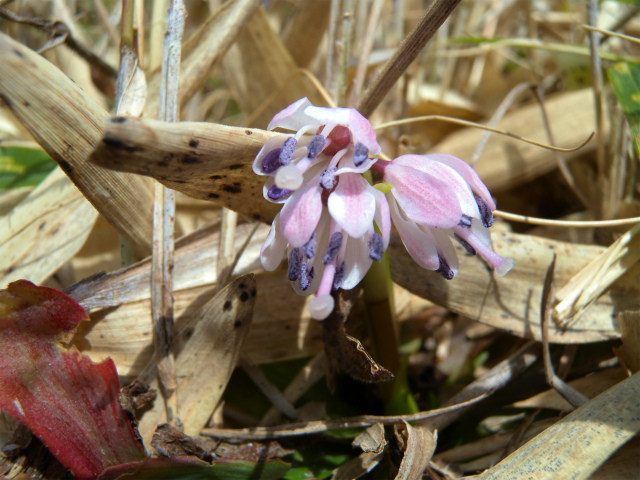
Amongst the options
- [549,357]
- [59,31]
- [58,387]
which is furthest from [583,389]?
[59,31]

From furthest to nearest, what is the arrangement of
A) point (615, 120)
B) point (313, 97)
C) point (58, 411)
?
1. point (313, 97)
2. point (615, 120)
3. point (58, 411)

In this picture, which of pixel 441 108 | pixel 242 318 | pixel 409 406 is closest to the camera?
pixel 242 318

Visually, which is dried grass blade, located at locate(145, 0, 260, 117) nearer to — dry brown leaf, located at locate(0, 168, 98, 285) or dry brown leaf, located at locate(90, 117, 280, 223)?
dry brown leaf, located at locate(0, 168, 98, 285)

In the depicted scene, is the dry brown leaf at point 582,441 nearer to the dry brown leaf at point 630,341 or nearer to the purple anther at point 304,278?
the dry brown leaf at point 630,341

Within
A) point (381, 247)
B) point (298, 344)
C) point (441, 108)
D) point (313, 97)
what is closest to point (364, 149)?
point (381, 247)

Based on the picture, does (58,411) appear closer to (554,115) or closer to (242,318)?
(242,318)

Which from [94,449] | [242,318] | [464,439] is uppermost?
[242,318]
